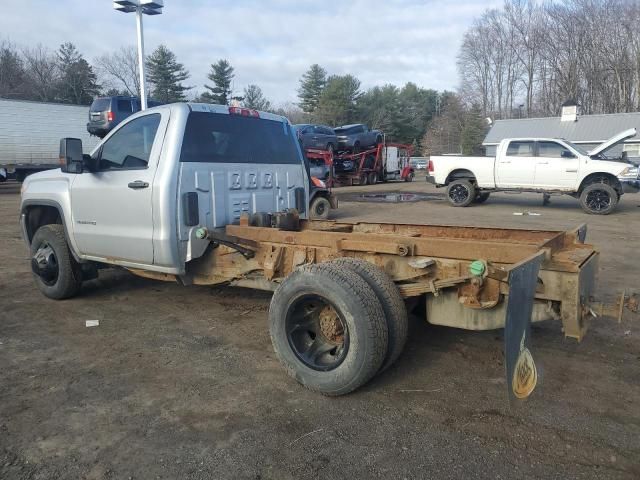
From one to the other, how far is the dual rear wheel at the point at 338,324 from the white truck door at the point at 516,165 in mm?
12522

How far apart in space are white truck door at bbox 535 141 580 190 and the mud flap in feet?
41.4

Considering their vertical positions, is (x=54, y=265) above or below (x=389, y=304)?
below

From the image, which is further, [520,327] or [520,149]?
[520,149]

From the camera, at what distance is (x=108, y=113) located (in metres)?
18.2

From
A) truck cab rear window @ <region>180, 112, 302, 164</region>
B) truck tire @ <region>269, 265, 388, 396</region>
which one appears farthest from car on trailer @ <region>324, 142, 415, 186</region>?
truck tire @ <region>269, 265, 388, 396</region>

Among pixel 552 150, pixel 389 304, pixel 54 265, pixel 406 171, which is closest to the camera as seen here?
pixel 389 304

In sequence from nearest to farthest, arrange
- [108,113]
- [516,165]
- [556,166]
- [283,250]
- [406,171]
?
1. [283,250]
2. [556,166]
3. [516,165]
4. [108,113]
5. [406,171]

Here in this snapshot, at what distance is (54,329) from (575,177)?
1340cm

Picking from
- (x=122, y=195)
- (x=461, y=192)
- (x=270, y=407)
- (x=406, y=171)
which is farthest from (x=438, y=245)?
(x=406, y=171)

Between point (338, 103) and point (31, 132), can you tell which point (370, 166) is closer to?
point (31, 132)

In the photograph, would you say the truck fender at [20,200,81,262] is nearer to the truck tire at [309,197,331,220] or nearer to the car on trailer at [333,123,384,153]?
the truck tire at [309,197,331,220]

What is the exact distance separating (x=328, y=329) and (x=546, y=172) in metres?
12.7

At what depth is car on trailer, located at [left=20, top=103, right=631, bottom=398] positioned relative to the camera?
305cm

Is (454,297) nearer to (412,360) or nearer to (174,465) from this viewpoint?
(412,360)
